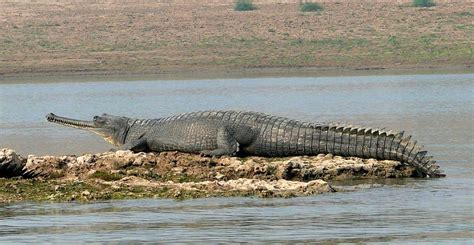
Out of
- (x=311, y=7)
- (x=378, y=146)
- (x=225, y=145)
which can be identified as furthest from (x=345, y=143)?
(x=311, y=7)

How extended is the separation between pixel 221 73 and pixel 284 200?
25.2 metres

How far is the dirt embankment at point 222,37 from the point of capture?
3741 centimetres

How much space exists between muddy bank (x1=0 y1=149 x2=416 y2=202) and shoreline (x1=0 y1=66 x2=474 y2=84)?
72.5ft

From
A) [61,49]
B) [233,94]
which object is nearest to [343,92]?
[233,94]

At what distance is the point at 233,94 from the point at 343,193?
17.3 metres

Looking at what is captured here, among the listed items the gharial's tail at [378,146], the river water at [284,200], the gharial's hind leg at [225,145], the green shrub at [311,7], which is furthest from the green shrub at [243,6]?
the gharial's tail at [378,146]

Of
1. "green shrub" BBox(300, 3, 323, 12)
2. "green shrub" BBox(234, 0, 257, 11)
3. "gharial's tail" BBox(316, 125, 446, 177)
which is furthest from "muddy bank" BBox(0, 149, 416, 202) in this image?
"green shrub" BBox(234, 0, 257, 11)

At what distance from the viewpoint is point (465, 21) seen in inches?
1665

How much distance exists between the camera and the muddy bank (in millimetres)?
12172

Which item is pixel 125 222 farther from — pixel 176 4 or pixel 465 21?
pixel 176 4

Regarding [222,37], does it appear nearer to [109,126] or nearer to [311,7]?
[311,7]

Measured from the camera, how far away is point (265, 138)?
14320mm

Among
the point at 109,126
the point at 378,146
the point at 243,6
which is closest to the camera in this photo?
the point at 378,146

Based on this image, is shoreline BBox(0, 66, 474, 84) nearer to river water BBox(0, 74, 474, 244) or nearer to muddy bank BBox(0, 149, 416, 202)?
river water BBox(0, 74, 474, 244)
